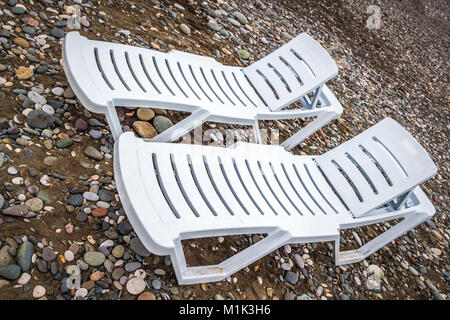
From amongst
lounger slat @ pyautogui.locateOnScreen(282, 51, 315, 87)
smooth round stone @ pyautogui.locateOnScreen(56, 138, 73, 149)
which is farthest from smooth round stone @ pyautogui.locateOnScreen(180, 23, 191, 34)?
smooth round stone @ pyautogui.locateOnScreen(56, 138, 73, 149)

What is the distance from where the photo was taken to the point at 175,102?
2.75 metres

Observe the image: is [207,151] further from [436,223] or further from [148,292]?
[436,223]

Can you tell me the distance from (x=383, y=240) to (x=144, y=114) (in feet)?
7.61

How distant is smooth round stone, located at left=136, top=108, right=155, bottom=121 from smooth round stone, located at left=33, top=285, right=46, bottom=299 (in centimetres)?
175

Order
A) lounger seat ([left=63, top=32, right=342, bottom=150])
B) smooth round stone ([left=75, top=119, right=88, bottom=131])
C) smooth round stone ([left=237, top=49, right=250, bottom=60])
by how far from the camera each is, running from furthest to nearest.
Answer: smooth round stone ([left=237, top=49, right=250, bottom=60]) → smooth round stone ([left=75, top=119, right=88, bottom=131]) → lounger seat ([left=63, top=32, right=342, bottom=150])

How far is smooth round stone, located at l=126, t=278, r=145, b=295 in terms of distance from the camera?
90.4 inches

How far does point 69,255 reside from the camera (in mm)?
2295

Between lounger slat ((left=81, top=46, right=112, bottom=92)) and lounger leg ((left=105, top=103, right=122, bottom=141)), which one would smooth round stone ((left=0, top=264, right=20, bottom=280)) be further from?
lounger slat ((left=81, top=46, right=112, bottom=92))

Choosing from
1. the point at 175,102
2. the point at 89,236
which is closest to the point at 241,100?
the point at 175,102

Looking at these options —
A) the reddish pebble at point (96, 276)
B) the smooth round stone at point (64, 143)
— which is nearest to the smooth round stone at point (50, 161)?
the smooth round stone at point (64, 143)

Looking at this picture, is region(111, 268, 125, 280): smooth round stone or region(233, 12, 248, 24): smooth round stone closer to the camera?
region(111, 268, 125, 280): smooth round stone

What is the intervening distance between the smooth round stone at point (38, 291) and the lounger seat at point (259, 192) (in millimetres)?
625

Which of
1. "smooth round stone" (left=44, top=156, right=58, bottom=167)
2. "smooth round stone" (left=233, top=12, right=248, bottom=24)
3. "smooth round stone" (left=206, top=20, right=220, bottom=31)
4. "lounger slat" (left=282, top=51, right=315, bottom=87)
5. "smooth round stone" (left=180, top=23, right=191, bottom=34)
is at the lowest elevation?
"smooth round stone" (left=44, top=156, right=58, bottom=167)
